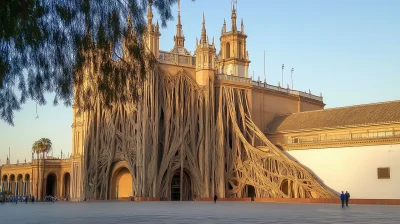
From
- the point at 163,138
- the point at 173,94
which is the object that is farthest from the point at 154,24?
the point at 163,138

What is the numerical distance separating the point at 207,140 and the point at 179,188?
216 inches

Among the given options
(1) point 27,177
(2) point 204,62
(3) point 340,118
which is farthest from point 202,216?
(1) point 27,177

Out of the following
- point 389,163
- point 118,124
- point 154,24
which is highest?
point 154,24

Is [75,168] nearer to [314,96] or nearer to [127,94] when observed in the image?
[314,96]

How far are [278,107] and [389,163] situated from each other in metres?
20.2

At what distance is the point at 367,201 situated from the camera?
4878 cm

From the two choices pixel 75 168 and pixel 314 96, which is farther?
pixel 314 96

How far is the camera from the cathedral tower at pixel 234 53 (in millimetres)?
70125

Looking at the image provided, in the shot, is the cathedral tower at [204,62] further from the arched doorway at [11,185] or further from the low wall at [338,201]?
the arched doorway at [11,185]

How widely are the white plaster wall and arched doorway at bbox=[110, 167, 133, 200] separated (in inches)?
695

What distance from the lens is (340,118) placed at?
190 ft

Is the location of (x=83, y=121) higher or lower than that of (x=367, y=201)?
higher

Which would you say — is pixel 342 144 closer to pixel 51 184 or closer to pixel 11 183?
pixel 51 184

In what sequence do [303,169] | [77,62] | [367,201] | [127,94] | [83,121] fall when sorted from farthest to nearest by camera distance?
[83,121]
[303,169]
[367,201]
[127,94]
[77,62]
